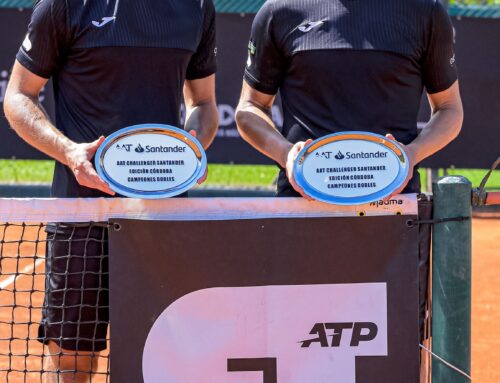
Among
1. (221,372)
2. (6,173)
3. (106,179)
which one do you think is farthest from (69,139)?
(6,173)

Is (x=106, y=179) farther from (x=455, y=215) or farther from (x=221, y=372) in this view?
(x=455, y=215)

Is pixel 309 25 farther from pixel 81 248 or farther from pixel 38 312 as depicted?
pixel 38 312

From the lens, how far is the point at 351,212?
2514 millimetres

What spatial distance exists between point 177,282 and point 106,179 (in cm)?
33

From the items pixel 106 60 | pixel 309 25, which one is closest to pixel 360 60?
pixel 309 25

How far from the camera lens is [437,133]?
3.11m

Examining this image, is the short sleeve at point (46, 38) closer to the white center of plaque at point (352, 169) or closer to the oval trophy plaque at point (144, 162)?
the oval trophy plaque at point (144, 162)

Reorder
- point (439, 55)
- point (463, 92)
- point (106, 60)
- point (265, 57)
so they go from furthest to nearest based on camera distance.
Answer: point (463, 92) → point (265, 57) → point (439, 55) → point (106, 60)

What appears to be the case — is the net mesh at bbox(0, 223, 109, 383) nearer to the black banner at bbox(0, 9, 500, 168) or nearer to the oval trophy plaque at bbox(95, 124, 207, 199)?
the oval trophy plaque at bbox(95, 124, 207, 199)

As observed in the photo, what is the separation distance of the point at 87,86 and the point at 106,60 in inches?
4.2

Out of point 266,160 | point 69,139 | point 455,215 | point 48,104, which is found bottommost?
point 455,215

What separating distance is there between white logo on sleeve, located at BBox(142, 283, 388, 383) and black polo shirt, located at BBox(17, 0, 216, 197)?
666 millimetres

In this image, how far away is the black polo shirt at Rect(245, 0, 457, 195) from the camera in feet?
10.0

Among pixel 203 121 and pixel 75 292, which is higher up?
pixel 203 121
